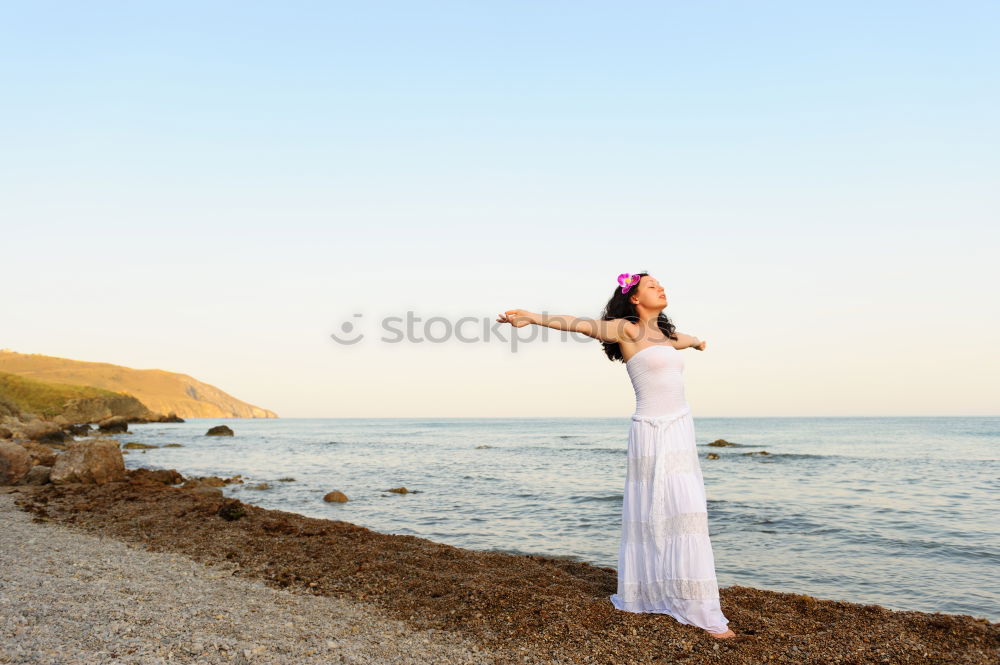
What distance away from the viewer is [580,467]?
1523 inches

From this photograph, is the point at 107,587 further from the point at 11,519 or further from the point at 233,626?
the point at 11,519

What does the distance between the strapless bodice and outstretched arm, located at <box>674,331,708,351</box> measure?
398 mm

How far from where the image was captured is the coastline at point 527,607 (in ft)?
20.3

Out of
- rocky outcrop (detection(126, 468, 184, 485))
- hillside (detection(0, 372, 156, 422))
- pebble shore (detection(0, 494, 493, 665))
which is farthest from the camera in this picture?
hillside (detection(0, 372, 156, 422))

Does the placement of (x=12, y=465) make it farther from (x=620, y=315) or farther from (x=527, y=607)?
(x=620, y=315)

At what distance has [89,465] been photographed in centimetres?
2050

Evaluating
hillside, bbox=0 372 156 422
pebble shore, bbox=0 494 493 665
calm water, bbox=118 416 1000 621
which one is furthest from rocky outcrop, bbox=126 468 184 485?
hillside, bbox=0 372 156 422

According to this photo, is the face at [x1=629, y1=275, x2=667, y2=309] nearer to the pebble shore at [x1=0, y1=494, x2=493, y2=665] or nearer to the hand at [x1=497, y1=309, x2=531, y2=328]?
the hand at [x1=497, y1=309, x2=531, y2=328]

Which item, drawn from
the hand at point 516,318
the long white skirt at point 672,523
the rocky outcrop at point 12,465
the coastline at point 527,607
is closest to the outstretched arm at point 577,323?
the hand at point 516,318

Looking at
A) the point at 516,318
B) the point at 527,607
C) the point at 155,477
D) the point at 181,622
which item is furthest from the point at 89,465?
the point at 516,318

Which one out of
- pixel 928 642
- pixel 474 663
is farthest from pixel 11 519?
pixel 928 642

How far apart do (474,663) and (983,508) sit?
2192cm

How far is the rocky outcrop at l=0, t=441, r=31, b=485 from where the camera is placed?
68.5 feet

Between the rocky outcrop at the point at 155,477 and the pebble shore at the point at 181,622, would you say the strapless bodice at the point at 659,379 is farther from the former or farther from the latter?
the rocky outcrop at the point at 155,477
